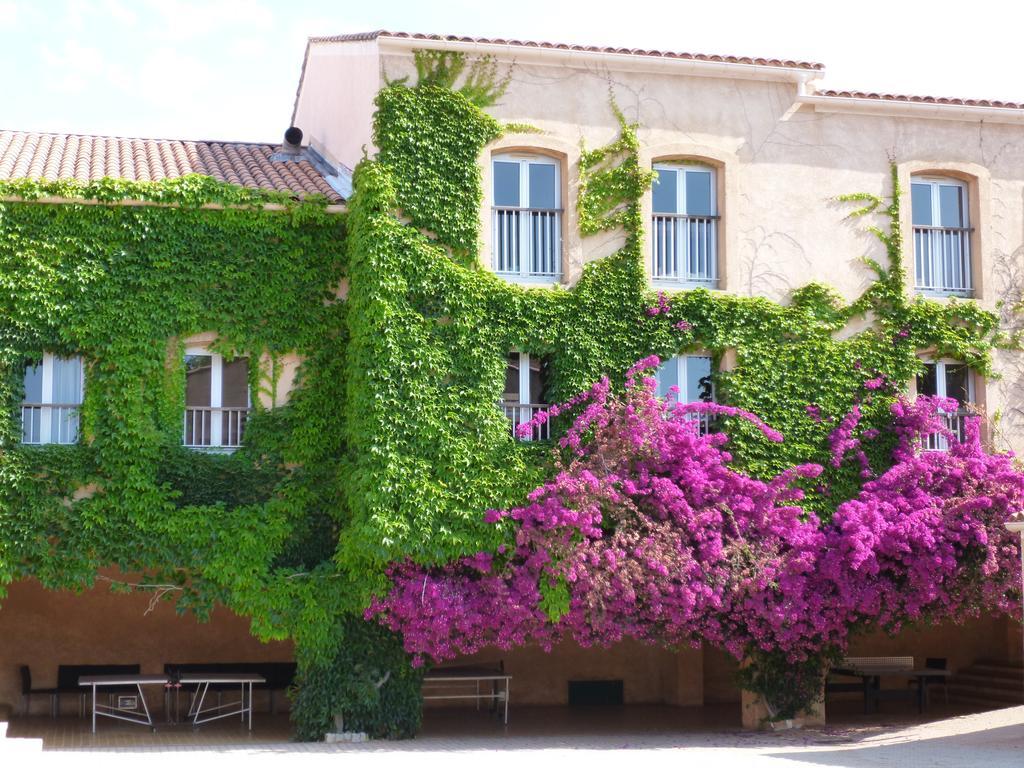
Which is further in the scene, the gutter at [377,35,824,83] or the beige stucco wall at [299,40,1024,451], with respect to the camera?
the beige stucco wall at [299,40,1024,451]

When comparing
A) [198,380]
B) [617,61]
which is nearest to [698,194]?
[617,61]

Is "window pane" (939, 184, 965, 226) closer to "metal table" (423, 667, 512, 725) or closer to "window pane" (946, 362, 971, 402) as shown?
"window pane" (946, 362, 971, 402)

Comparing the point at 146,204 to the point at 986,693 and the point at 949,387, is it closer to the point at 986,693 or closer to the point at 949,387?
the point at 949,387

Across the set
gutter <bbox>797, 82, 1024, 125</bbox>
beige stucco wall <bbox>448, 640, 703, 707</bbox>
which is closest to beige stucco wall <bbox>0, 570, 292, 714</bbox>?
beige stucco wall <bbox>448, 640, 703, 707</bbox>

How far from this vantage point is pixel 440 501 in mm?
19938

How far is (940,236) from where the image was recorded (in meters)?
23.8

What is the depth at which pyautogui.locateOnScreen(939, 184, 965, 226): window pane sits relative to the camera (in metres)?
23.9

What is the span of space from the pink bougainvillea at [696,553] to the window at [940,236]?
3.42 m

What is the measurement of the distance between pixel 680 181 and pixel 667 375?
326 centimetres

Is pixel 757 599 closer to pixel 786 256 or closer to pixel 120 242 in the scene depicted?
pixel 786 256

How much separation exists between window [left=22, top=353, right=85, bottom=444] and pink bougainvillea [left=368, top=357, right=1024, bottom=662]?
534 centimetres

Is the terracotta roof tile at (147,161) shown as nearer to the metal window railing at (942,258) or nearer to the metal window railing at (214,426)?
the metal window railing at (214,426)

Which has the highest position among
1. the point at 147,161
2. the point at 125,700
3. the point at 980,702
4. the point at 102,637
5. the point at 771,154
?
the point at 771,154

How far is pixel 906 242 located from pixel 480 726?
10.9m
